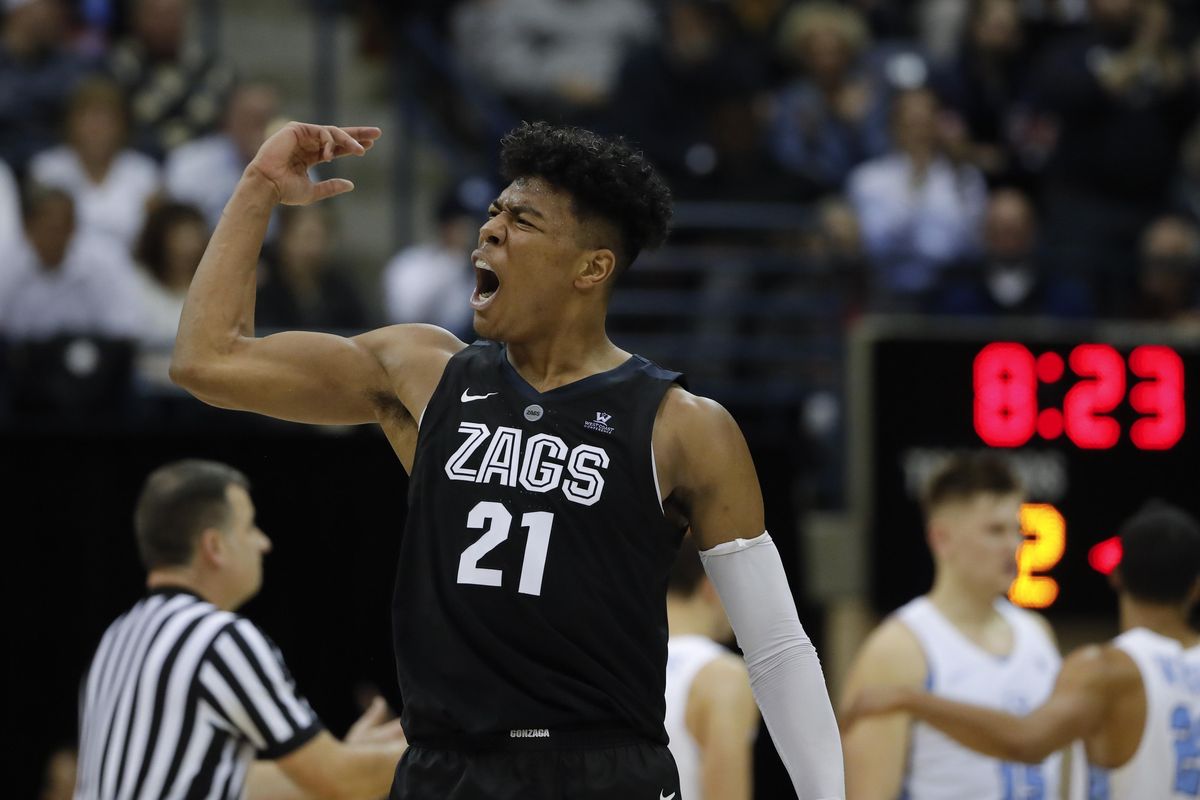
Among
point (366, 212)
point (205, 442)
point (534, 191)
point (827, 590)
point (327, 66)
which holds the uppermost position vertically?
point (327, 66)

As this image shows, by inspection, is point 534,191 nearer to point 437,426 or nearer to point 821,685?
point 437,426

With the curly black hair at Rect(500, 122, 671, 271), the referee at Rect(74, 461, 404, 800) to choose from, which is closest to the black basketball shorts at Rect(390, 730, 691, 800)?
the curly black hair at Rect(500, 122, 671, 271)

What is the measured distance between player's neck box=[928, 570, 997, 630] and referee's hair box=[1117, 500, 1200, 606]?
26.6 inches

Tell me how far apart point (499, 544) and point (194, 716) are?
5.26 feet

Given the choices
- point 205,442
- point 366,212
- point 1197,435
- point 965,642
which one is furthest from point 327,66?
point 965,642

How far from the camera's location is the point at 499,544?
3.54 metres

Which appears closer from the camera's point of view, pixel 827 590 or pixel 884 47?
pixel 827 590

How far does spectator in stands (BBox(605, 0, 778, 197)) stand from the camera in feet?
35.1

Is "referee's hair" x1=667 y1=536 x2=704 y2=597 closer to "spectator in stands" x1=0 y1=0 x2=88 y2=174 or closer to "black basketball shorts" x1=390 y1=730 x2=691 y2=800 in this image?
"black basketball shorts" x1=390 y1=730 x2=691 y2=800

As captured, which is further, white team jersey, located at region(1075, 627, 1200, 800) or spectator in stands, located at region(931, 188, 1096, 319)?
spectator in stands, located at region(931, 188, 1096, 319)

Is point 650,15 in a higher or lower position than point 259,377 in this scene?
higher

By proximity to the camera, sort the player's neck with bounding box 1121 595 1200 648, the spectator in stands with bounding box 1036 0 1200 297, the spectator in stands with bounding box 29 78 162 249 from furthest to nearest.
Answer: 1. the spectator in stands with bounding box 1036 0 1200 297
2. the spectator in stands with bounding box 29 78 162 249
3. the player's neck with bounding box 1121 595 1200 648

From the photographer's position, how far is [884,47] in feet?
40.3

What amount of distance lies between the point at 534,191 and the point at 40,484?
5.14 metres
